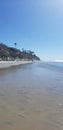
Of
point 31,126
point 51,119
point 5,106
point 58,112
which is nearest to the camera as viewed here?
point 31,126

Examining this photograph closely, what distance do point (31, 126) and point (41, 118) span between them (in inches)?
33.7

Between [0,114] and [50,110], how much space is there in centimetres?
195

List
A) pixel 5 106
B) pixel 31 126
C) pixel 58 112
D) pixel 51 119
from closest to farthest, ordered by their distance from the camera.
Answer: pixel 31 126, pixel 51 119, pixel 58 112, pixel 5 106

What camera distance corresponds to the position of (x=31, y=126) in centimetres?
614

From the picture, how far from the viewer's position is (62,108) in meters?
8.22

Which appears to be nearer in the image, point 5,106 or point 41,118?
point 41,118

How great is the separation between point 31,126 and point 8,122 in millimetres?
734

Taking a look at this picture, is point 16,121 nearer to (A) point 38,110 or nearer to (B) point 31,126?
(B) point 31,126

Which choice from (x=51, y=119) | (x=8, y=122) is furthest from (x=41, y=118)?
(x=8, y=122)

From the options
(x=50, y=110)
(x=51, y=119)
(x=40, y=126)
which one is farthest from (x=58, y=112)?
(x=40, y=126)

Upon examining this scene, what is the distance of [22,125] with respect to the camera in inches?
243

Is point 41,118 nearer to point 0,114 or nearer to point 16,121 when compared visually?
point 16,121

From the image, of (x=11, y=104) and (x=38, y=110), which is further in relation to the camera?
(x=11, y=104)

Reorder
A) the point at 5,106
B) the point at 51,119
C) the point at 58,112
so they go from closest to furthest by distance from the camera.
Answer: the point at 51,119 < the point at 58,112 < the point at 5,106
